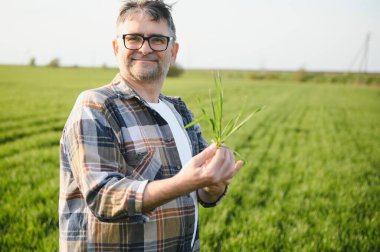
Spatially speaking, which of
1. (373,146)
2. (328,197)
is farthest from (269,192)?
(373,146)

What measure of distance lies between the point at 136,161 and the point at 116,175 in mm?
209

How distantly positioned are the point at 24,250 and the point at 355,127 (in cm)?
1498

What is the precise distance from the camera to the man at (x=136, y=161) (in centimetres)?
120

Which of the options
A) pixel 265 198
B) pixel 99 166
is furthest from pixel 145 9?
pixel 265 198

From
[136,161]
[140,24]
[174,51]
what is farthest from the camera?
[174,51]

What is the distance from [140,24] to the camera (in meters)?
1.60

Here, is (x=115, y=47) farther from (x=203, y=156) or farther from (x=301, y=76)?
(x=301, y=76)

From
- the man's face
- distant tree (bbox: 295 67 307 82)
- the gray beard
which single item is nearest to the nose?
the man's face

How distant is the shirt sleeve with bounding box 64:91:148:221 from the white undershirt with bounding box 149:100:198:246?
41 cm

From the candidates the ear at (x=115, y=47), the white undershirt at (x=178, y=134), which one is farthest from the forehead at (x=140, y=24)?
the white undershirt at (x=178, y=134)

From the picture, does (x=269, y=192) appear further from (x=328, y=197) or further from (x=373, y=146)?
(x=373, y=146)

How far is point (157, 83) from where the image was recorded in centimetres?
178

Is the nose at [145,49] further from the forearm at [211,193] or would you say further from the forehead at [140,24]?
the forearm at [211,193]

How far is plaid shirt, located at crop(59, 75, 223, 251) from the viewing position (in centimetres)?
123
